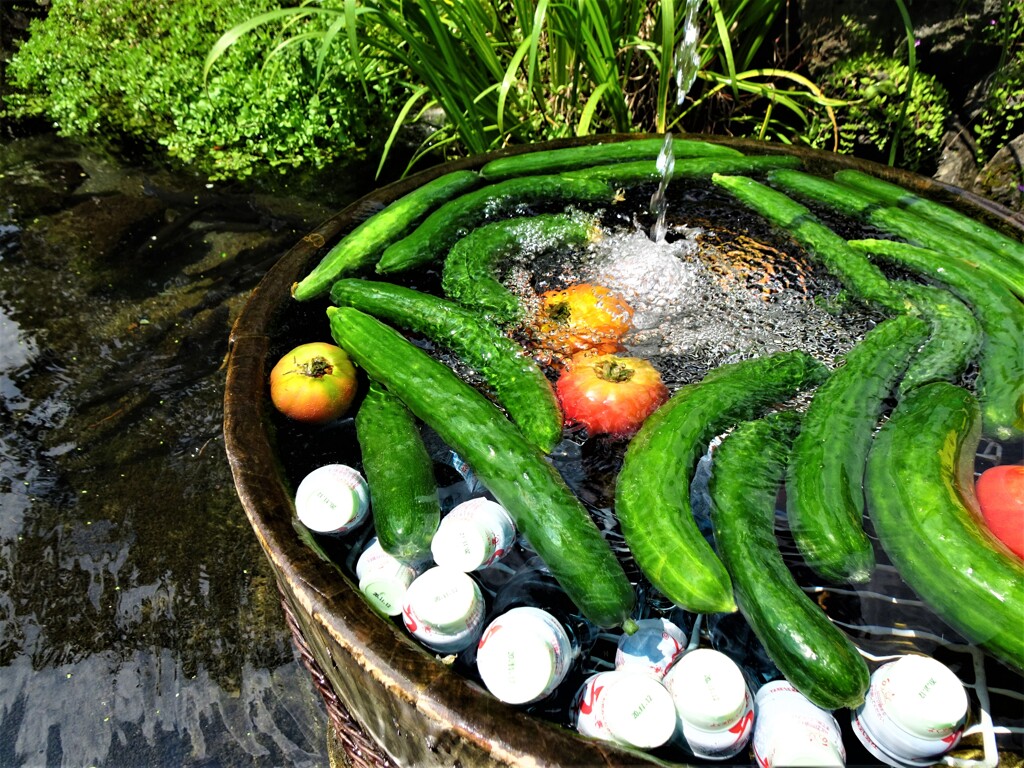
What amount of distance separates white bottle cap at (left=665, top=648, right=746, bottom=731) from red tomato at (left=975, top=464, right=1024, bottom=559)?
73cm

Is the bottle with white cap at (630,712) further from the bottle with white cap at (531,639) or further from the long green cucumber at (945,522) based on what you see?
the long green cucumber at (945,522)

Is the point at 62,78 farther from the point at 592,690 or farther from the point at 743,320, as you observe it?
the point at 592,690

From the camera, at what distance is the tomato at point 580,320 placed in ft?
6.82

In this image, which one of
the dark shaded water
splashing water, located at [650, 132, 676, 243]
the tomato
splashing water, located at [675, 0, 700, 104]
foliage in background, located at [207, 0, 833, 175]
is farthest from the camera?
splashing water, located at [675, 0, 700, 104]

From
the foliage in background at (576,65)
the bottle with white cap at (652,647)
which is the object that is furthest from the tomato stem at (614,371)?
the foliage in background at (576,65)

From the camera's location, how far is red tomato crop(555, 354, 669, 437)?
5.80 ft

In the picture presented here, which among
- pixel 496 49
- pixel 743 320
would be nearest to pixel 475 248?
pixel 743 320

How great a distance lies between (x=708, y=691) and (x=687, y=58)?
365 cm

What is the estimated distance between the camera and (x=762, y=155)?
8.85 feet

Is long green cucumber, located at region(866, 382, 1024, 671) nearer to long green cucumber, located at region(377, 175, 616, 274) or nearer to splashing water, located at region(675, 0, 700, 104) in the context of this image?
long green cucumber, located at region(377, 175, 616, 274)

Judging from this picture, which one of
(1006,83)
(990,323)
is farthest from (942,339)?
(1006,83)

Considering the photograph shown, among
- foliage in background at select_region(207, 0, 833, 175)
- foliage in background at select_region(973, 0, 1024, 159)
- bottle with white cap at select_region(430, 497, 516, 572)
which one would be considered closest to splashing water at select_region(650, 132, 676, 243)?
foliage in background at select_region(207, 0, 833, 175)

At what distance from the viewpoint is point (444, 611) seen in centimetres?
134

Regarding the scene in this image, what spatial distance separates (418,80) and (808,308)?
3735 mm
